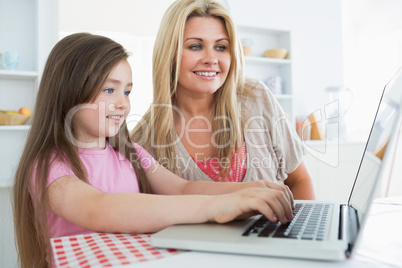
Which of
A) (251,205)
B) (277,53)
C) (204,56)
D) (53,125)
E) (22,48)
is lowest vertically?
(251,205)

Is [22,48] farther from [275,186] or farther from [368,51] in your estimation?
[368,51]

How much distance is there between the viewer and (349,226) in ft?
1.93

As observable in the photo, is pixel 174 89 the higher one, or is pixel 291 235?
pixel 174 89

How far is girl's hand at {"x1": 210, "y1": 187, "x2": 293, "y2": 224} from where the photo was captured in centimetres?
59

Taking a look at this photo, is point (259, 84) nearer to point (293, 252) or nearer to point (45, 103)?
point (45, 103)

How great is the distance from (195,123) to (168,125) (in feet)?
0.49

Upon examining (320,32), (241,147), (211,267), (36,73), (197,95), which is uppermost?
(320,32)

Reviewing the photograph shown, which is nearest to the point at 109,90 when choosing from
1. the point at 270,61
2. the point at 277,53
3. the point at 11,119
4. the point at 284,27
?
the point at 11,119

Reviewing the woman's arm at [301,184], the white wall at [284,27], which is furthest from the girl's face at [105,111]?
the white wall at [284,27]

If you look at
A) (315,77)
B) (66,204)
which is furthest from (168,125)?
(315,77)

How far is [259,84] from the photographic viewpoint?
66.3 inches

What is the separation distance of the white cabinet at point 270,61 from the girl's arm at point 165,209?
298 centimetres

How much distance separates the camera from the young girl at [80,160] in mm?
771

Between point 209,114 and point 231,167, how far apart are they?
0.92 ft
